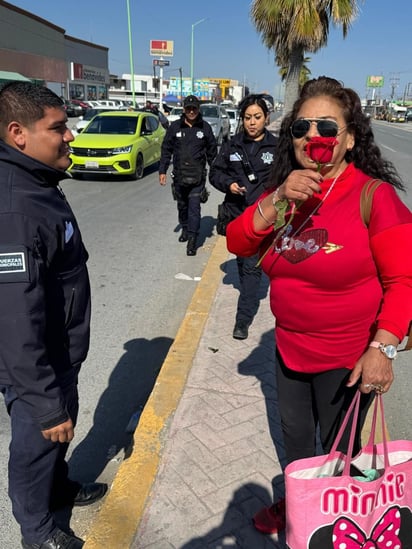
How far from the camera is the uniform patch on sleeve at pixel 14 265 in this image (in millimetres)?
1547

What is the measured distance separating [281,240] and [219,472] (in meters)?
1.42

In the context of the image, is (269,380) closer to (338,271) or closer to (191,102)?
(338,271)

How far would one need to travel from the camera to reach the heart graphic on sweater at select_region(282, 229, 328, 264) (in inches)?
65.7

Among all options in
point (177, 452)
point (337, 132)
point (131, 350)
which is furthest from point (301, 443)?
point (131, 350)

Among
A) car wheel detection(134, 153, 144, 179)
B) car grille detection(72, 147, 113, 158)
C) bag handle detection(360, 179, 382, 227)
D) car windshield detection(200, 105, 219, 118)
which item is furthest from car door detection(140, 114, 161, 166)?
bag handle detection(360, 179, 382, 227)

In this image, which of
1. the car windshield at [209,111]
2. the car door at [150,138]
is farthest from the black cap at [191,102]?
the car windshield at [209,111]

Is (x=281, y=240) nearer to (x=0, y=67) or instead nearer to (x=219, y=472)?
(x=219, y=472)

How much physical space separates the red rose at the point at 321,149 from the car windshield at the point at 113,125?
37.1 ft

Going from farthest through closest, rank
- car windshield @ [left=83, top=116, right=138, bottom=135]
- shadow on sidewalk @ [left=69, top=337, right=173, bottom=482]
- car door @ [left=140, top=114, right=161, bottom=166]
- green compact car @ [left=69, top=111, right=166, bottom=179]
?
car door @ [left=140, top=114, right=161, bottom=166] < car windshield @ [left=83, top=116, right=138, bottom=135] < green compact car @ [left=69, top=111, right=166, bottom=179] < shadow on sidewalk @ [left=69, top=337, right=173, bottom=482]

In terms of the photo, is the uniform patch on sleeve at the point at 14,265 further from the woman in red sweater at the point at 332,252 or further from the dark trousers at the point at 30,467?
the woman in red sweater at the point at 332,252

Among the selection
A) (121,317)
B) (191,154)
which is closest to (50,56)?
(191,154)

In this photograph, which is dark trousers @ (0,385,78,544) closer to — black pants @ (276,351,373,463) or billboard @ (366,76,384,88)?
black pants @ (276,351,373,463)

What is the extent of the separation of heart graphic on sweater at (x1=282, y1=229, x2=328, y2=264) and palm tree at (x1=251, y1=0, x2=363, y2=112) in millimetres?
13771

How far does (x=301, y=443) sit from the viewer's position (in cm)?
210
